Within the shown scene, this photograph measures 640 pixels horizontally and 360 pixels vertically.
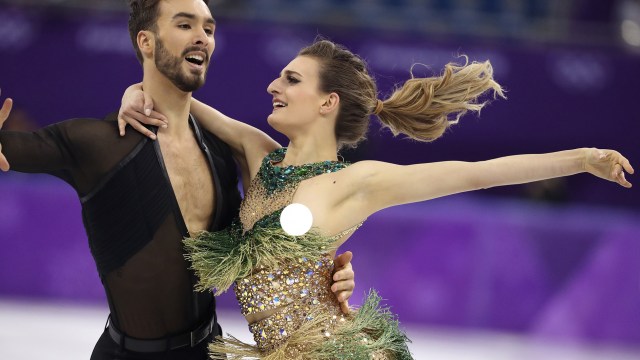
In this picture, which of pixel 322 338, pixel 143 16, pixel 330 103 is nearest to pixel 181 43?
pixel 143 16

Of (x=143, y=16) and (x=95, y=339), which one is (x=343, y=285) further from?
(x=95, y=339)

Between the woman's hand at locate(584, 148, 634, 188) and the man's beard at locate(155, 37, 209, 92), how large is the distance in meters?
1.57

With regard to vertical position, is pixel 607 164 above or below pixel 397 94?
below

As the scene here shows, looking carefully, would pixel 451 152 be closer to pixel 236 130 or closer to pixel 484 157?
pixel 484 157

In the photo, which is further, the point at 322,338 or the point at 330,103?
the point at 330,103

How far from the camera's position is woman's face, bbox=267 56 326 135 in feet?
12.1

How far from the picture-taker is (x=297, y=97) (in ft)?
12.2

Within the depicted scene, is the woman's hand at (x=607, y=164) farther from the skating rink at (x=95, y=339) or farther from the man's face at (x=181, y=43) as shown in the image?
the skating rink at (x=95, y=339)

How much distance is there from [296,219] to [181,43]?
856mm

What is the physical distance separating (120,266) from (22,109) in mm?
6339

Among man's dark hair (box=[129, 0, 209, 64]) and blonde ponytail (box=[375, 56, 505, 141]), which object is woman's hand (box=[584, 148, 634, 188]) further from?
man's dark hair (box=[129, 0, 209, 64])

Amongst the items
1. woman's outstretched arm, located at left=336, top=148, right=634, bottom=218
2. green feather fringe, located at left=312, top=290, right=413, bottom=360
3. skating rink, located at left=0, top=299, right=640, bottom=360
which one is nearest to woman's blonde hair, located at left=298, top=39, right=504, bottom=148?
woman's outstretched arm, located at left=336, top=148, right=634, bottom=218

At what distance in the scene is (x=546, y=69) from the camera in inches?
364

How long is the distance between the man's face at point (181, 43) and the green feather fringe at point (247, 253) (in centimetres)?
66
